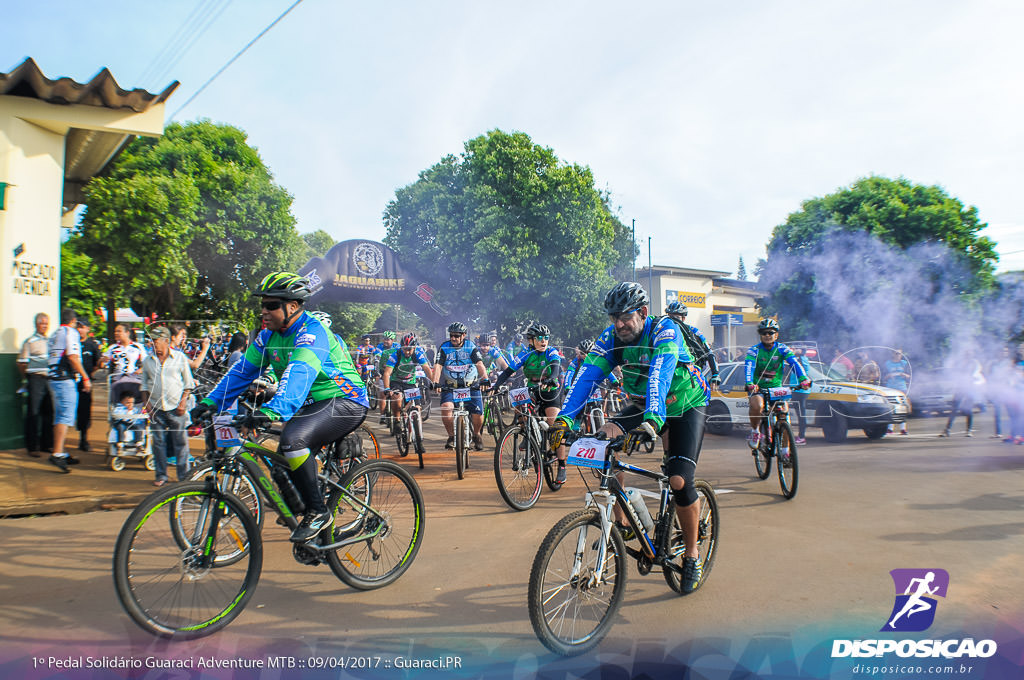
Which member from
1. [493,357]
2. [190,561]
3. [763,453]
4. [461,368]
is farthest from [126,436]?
[493,357]

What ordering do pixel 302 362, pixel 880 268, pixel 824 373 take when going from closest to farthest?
1. pixel 302 362
2. pixel 824 373
3. pixel 880 268

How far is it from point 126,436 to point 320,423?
6.14 meters

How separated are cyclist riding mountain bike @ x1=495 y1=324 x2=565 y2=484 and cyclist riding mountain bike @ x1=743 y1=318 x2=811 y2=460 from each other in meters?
2.47

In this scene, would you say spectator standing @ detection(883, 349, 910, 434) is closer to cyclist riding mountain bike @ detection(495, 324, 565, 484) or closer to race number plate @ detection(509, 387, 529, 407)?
cyclist riding mountain bike @ detection(495, 324, 565, 484)

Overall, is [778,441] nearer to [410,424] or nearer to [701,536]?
[701,536]

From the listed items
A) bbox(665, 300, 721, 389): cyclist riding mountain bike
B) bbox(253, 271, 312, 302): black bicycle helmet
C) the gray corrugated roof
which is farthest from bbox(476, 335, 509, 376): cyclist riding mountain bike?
bbox(253, 271, 312, 302): black bicycle helmet

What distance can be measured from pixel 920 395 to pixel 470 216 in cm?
1791

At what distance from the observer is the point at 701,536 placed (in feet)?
14.4

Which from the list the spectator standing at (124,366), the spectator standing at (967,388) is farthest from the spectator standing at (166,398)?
the spectator standing at (967,388)

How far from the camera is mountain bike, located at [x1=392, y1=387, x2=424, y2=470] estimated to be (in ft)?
30.9

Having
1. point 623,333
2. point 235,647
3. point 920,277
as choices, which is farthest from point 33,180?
point 920,277

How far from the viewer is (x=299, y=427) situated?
13.1ft

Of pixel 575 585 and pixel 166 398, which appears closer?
pixel 575 585

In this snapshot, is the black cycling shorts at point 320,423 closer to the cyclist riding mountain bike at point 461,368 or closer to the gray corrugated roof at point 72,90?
the cyclist riding mountain bike at point 461,368
